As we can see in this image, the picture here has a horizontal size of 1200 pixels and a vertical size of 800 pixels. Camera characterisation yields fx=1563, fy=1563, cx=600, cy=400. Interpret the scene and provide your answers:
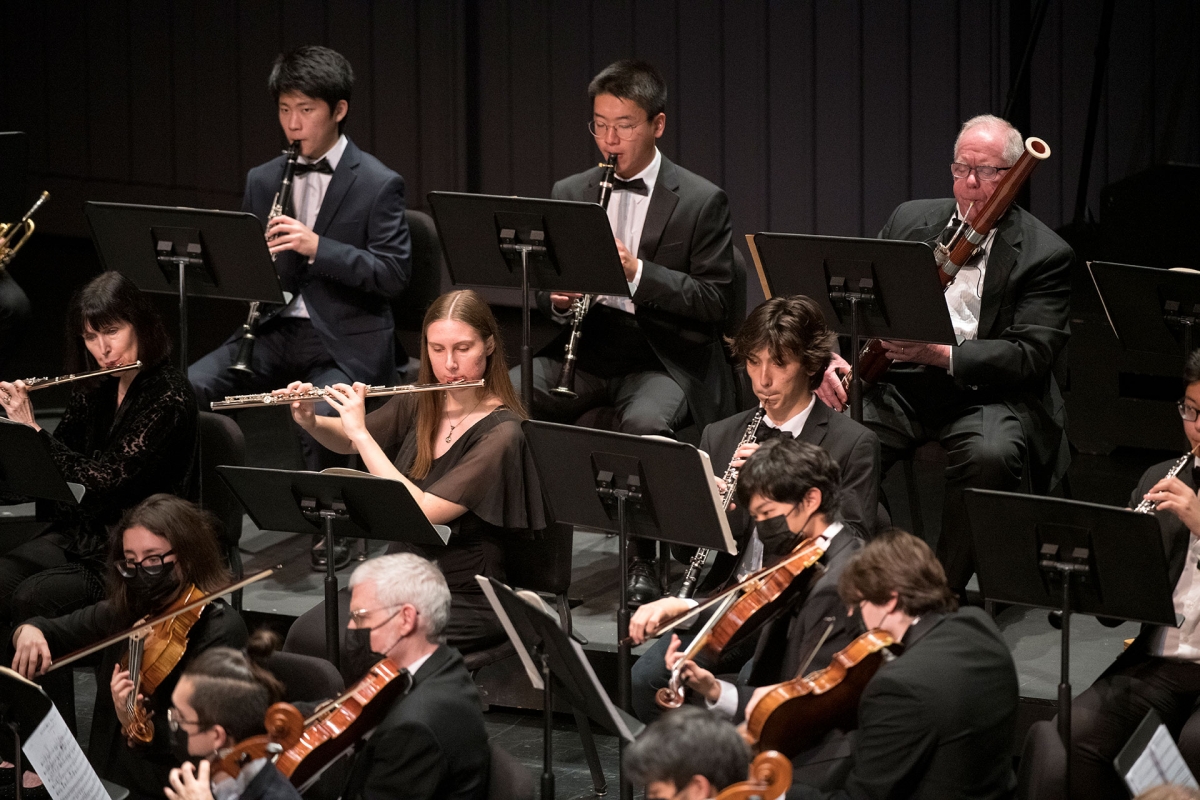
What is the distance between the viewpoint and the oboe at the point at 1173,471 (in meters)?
3.58

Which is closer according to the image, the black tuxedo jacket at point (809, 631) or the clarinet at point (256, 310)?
the black tuxedo jacket at point (809, 631)

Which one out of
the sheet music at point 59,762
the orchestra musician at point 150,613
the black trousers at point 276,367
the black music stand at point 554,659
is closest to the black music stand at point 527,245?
the black trousers at point 276,367

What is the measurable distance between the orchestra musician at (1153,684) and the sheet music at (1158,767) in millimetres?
589

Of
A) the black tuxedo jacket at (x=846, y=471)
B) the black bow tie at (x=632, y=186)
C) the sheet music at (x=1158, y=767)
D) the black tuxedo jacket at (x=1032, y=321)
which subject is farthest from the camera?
the black bow tie at (x=632, y=186)

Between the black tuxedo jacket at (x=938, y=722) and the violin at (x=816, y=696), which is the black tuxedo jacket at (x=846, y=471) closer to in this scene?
the violin at (x=816, y=696)

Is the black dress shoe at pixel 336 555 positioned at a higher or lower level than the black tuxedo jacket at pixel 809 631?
lower

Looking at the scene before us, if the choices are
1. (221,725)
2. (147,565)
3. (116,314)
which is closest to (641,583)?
(147,565)

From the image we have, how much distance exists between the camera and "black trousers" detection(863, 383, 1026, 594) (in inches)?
174

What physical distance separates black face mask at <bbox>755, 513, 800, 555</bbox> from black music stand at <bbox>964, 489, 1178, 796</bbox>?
0.40 m

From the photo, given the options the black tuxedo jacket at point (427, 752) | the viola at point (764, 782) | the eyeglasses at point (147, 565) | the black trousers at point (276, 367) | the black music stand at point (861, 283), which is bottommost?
the black tuxedo jacket at point (427, 752)

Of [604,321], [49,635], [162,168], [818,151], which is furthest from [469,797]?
[162,168]

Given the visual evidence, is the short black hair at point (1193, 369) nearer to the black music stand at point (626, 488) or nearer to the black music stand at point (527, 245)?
the black music stand at point (626, 488)

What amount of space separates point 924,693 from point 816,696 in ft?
0.92

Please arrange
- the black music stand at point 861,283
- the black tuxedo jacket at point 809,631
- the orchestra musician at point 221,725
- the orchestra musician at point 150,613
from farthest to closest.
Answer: the black music stand at point 861,283
the orchestra musician at point 150,613
the black tuxedo jacket at point 809,631
the orchestra musician at point 221,725
